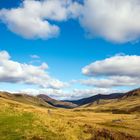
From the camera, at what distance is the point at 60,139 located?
95.6ft

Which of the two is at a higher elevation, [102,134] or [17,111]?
[17,111]

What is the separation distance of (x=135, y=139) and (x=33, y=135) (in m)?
11.2

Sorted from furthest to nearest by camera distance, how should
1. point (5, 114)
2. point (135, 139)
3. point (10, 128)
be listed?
point (5, 114)
point (135, 139)
point (10, 128)

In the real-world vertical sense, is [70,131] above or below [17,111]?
below

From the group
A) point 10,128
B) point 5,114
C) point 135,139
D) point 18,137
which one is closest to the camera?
point 18,137

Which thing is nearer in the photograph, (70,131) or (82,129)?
(70,131)

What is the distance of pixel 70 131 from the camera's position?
32250 mm

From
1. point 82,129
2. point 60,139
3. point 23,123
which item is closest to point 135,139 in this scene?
point 82,129

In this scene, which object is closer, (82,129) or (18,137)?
(18,137)

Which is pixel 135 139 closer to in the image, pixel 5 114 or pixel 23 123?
pixel 23 123

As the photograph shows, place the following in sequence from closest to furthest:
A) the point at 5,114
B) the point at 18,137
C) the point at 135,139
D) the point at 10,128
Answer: the point at 18,137
the point at 10,128
the point at 135,139
the point at 5,114

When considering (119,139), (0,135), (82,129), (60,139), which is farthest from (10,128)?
(119,139)

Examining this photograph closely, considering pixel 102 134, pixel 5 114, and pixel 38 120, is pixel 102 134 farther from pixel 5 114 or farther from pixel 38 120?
pixel 5 114

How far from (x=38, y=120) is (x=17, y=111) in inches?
195
